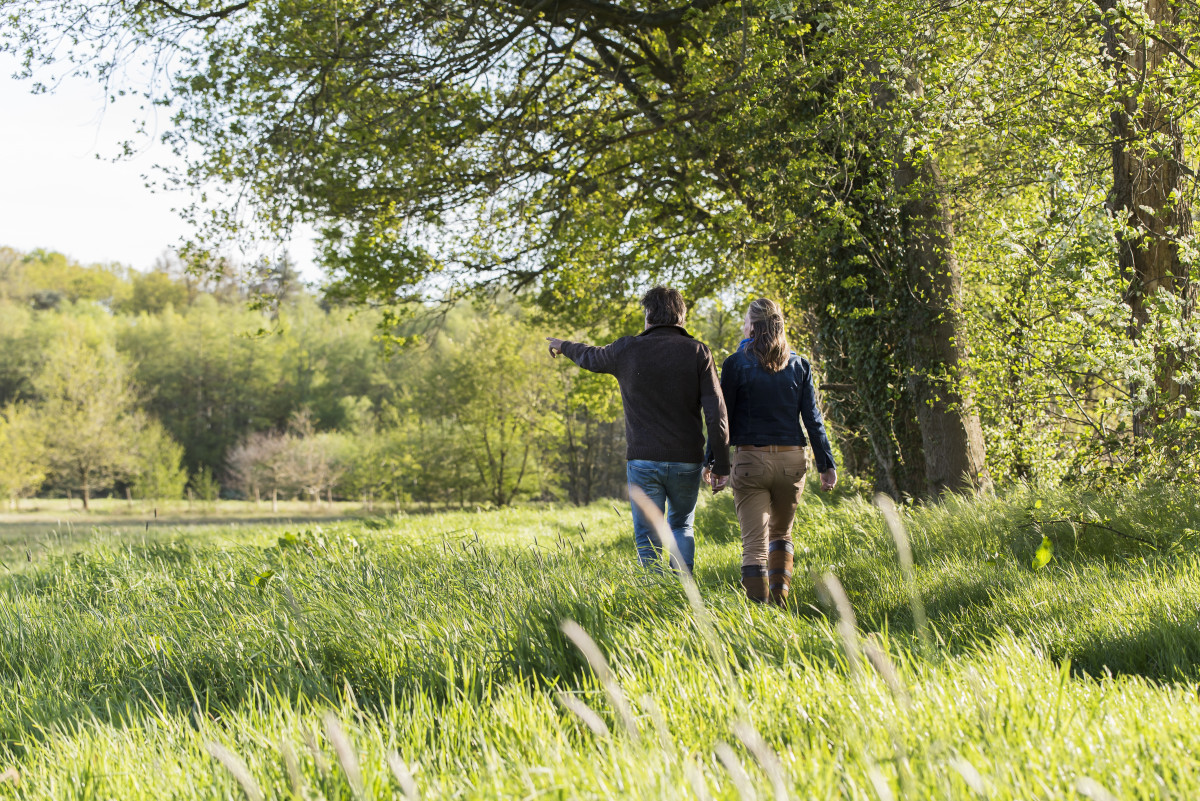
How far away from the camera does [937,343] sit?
8.67 metres

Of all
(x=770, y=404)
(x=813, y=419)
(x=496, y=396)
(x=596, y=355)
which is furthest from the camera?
(x=496, y=396)

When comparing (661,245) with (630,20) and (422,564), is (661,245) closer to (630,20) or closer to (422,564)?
(630,20)

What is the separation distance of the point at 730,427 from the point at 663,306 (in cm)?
93

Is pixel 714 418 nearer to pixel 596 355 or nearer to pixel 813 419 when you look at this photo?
pixel 813 419

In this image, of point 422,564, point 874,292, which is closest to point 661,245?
point 874,292

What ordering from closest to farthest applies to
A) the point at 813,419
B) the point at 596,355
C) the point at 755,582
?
the point at 755,582 → the point at 813,419 → the point at 596,355

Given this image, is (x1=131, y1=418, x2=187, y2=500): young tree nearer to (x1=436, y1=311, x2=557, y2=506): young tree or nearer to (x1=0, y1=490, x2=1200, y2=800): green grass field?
(x1=436, y1=311, x2=557, y2=506): young tree

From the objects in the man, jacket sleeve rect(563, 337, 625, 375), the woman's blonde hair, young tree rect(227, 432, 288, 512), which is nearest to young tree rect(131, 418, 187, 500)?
young tree rect(227, 432, 288, 512)

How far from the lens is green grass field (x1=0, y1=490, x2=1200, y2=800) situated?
1.90m

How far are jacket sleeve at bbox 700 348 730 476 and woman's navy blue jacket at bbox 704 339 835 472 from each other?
0.07 meters

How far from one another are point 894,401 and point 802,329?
15.2ft

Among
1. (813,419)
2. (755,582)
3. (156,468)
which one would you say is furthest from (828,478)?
(156,468)

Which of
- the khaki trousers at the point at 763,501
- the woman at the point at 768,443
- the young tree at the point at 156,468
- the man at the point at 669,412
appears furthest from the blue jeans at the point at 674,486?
the young tree at the point at 156,468

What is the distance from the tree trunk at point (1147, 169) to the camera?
22.2 feet
